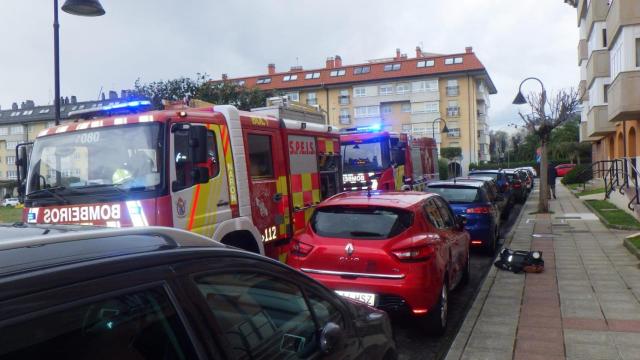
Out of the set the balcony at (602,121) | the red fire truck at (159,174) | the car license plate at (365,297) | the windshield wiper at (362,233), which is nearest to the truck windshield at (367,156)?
the red fire truck at (159,174)

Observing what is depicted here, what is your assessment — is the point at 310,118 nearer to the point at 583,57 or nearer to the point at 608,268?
the point at 608,268

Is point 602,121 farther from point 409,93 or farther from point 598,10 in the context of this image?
point 409,93

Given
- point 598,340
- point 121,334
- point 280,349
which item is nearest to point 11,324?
point 121,334

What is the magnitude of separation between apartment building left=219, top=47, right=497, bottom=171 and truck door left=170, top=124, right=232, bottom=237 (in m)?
60.6

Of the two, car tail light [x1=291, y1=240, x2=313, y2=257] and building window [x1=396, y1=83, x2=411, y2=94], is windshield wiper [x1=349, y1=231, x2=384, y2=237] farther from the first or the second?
building window [x1=396, y1=83, x2=411, y2=94]

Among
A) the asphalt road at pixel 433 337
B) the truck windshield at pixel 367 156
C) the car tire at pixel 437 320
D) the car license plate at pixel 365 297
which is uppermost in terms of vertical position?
the truck windshield at pixel 367 156

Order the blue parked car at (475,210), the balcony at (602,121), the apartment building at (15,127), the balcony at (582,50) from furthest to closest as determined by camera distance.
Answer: the apartment building at (15,127) < the balcony at (582,50) < the balcony at (602,121) < the blue parked car at (475,210)

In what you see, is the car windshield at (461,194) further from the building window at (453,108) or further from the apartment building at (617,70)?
the building window at (453,108)

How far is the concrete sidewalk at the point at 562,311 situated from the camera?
5.21 meters

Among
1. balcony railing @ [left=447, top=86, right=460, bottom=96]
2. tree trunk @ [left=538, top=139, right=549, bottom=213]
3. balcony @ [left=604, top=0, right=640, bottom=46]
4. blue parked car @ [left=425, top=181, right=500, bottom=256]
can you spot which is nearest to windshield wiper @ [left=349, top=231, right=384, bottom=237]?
blue parked car @ [left=425, top=181, right=500, bottom=256]

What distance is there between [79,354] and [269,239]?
233 inches

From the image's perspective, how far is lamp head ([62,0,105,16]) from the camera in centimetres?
855

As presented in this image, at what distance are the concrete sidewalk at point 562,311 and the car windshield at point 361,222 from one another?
1.30 meters

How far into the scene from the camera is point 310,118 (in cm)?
1016
